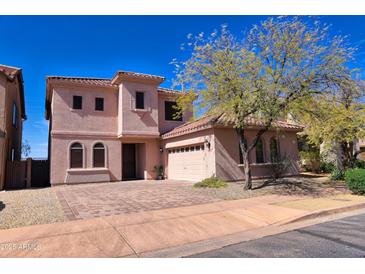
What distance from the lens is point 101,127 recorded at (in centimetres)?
1803

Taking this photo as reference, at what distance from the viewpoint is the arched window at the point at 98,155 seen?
690 inches

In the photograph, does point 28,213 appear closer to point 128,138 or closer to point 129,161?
point 128,138

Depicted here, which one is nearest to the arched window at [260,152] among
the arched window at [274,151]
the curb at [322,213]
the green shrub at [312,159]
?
the arched window at [274,151]

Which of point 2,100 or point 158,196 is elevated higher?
point 2,100

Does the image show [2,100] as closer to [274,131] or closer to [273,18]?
[273,18]

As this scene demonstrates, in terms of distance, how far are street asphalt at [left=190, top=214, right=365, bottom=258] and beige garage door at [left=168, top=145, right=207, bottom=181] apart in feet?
30.2

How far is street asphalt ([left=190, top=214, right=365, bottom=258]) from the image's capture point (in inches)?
181

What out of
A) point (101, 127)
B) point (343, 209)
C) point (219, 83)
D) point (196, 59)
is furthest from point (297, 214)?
point (101, 127)

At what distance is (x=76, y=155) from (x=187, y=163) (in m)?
7.52

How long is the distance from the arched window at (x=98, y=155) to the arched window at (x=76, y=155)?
85 centimetres

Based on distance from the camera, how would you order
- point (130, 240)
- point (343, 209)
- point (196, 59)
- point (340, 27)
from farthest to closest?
point (196, 59) → point (340, 27) → point (343, 209) → point (130, 240)

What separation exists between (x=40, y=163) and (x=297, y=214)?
16.6m

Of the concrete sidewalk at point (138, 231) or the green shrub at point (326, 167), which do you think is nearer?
the concrete sidewalk at point (138, 231)

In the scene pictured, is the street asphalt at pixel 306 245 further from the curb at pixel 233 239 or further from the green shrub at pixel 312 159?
the green shrub at pixel 312 159
